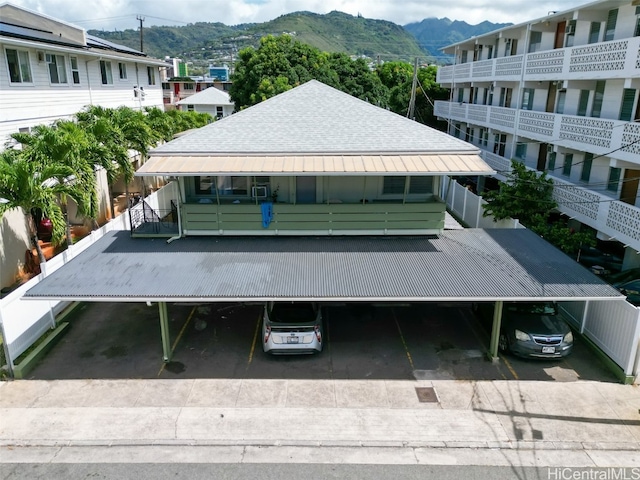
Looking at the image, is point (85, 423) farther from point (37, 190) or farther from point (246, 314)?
point (37, 190)

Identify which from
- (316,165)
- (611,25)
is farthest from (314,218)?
(611,25)

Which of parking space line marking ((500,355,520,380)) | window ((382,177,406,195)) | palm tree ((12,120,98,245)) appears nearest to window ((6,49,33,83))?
palm tree ((12,120,98,245))

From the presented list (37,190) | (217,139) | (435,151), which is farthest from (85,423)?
(435,151)

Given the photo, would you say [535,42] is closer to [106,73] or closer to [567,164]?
[567,164]
